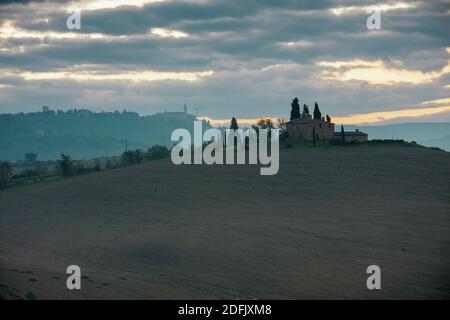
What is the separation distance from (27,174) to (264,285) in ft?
368

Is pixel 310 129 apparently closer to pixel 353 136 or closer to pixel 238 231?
pixel 353 136

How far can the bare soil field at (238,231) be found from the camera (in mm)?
51906

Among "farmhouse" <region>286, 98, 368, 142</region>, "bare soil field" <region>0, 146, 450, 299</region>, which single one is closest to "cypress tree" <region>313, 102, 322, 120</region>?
"farmhouse" <region>286, 98, 368, 142</region>

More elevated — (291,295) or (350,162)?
(350,162)

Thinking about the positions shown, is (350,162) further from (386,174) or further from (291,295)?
(291,295)

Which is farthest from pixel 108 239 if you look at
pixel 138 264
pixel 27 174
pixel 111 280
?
pixel 27 174

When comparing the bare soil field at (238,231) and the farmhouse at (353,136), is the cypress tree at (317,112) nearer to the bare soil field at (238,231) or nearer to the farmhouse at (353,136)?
the farmhouse at (353,136)

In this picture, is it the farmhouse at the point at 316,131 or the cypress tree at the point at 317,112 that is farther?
the cypress tree at the point at 317,112

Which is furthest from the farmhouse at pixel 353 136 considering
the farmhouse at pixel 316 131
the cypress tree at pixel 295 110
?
the cypress tree at pixel 295 110

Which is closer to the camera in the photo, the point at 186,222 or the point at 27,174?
the point at 186,222

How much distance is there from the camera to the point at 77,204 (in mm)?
90750

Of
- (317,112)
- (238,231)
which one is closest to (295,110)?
(317,112)

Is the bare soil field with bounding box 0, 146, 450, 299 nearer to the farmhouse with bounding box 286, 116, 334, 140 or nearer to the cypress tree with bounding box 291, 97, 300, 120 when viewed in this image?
the farmhouse with bounding box 286, 116, 334, 140

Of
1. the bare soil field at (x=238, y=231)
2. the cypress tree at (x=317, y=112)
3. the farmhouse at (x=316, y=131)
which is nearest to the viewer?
the bare soil field at (x=238, y=231)
